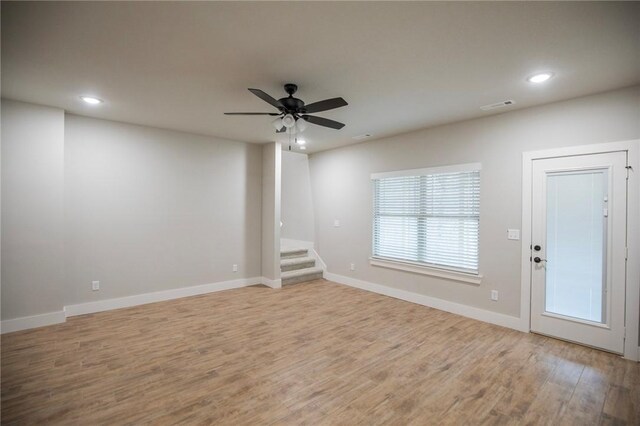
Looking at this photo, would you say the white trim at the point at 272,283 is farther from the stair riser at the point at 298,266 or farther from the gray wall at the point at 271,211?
the stair riser at the point at 298,266

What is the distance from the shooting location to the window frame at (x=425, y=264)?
4140 millimetres

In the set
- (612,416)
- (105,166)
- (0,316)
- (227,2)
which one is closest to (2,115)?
(105,166)

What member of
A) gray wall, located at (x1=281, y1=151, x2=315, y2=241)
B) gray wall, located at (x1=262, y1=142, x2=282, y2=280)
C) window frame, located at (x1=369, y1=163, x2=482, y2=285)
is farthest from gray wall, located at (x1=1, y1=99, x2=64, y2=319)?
window frame, located at (x1=369, y1=163, x2=482, y2=285)

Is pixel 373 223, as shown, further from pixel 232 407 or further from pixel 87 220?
pixel 87 220

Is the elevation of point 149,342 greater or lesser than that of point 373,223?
lesser

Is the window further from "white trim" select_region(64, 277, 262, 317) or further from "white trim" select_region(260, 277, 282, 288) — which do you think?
"white trim" select_region(64, 277, 262, 317)

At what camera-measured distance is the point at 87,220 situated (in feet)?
13.7

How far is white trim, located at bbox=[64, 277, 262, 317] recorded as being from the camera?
4125mm

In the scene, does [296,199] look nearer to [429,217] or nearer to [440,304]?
[429,217]

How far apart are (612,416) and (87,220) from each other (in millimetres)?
5898

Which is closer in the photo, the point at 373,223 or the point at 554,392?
the point at 554,392

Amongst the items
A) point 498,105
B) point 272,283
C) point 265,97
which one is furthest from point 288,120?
point 272,283

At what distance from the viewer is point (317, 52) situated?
238 centimetres

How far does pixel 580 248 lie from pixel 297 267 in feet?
14.8
